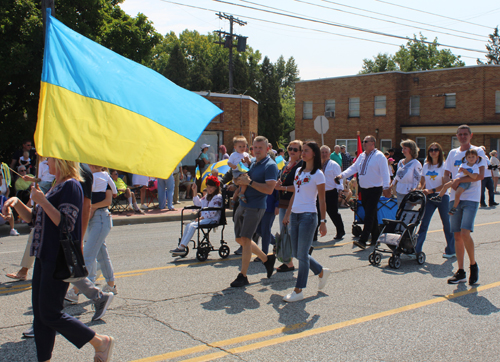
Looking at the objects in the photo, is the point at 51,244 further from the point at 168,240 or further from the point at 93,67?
the point at 168,240

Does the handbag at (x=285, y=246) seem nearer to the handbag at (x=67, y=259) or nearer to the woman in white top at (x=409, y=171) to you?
the handbag at (x=67, y=259)

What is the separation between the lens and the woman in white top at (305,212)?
19.5 feet

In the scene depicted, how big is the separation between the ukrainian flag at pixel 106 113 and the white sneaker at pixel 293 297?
244cm

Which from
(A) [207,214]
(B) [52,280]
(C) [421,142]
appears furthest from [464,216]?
(C) [421,142]

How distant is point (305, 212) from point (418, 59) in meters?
79.5

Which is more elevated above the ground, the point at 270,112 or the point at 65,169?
the point at 270,112

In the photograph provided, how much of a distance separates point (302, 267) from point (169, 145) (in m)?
2.47

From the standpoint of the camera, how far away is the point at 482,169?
258 inches

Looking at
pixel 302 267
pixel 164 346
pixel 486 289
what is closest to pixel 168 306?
pixel 164 346

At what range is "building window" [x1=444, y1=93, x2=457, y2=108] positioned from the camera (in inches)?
1476

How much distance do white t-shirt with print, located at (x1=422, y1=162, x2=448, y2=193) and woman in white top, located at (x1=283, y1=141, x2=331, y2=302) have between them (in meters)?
3.31

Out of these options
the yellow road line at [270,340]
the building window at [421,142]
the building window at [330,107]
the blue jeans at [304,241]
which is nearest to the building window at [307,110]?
the building window at [330,107]

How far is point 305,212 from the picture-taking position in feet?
19.6

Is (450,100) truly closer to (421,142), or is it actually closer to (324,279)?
(421,142)
